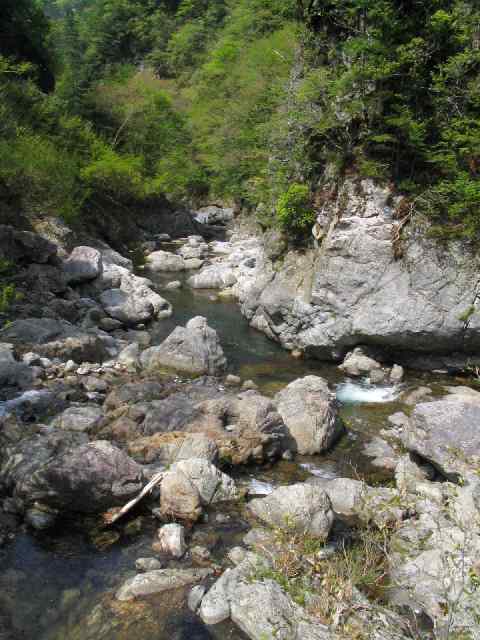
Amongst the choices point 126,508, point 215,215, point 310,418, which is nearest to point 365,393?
point 310,418

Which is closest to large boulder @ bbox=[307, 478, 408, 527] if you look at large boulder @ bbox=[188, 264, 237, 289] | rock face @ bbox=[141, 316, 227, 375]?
rock face @ bbox=[141, 316, 227, 375]

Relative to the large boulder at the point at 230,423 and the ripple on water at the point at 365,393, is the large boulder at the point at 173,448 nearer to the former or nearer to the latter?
the large boulder at the point at 230,423

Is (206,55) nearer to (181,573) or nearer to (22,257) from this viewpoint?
(22,257)

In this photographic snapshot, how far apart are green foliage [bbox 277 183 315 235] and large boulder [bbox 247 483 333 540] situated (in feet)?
35.2

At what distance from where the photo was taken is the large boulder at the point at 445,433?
8.80m

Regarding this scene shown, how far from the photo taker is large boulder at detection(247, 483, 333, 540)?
757 centimetres

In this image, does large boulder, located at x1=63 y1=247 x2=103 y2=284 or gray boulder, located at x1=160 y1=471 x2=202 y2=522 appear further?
large boulder, located at x1=63 y1=247 x2=103 y2=284

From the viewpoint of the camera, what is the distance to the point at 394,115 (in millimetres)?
14461

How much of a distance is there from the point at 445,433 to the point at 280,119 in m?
13.7

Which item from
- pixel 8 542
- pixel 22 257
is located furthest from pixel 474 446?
pixel 22 257

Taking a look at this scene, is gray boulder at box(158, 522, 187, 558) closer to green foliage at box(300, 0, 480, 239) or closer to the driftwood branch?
the driftwood branch

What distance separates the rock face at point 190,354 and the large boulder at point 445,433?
594 centimetres

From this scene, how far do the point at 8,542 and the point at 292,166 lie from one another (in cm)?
1406

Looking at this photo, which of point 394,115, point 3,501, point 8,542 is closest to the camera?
point 8,542
